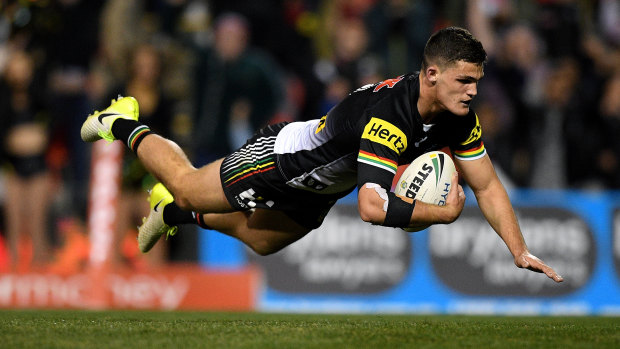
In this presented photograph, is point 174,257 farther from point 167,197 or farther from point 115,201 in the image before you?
point 167,197

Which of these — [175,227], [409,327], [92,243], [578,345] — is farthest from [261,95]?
[578,345]

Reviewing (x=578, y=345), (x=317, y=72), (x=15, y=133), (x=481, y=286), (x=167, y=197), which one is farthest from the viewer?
(x=317, y=72)

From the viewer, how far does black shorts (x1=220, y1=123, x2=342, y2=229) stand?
7152mm

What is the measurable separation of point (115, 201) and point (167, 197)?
11.8 feet

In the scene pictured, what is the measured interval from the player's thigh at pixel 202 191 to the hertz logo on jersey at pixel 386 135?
148 centimetres

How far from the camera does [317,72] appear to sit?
43.1ft

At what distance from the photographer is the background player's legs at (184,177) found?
7301 mm

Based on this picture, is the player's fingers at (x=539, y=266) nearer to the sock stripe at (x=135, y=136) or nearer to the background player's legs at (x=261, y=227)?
the background player's legs at (x=261, y=227)

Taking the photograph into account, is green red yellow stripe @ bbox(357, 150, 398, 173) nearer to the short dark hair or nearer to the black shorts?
the short dark hair

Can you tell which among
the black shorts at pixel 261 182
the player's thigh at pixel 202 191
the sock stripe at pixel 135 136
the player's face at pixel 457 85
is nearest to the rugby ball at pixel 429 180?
the player's face at pixel 457 85

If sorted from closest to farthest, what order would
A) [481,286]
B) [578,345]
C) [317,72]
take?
1. [578,345]
2. [481,286]
3. [317,72]

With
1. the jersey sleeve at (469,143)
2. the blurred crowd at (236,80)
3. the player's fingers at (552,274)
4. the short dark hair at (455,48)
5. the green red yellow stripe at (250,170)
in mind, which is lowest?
the player's fingers at (552,274)

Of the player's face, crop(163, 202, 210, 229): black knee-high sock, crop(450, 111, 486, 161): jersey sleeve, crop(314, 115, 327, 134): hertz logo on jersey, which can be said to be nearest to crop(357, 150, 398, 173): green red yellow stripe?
the player's face

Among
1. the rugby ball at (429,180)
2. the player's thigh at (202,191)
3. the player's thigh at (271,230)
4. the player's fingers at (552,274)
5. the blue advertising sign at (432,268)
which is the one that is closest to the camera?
the player's fingers at (552,274)
